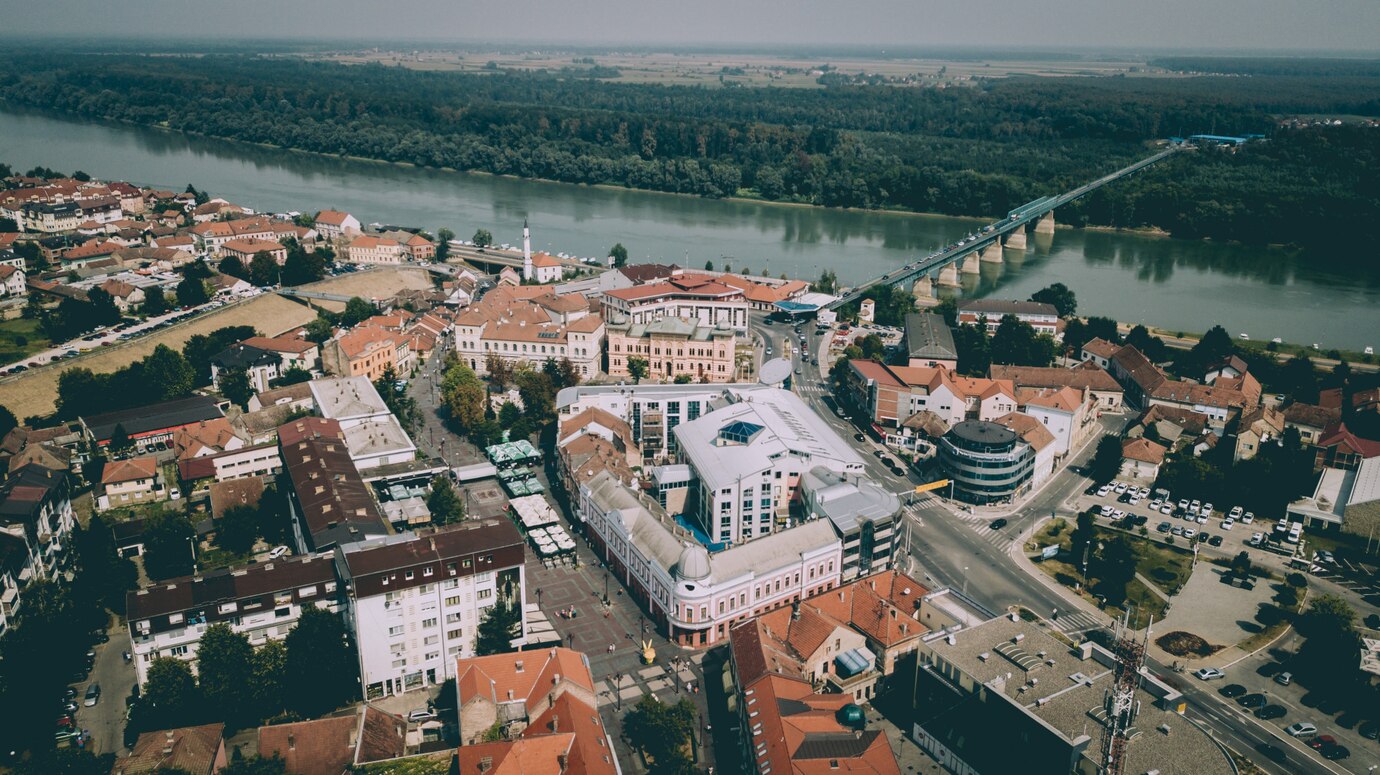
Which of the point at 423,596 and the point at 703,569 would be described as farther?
the point at 703,569

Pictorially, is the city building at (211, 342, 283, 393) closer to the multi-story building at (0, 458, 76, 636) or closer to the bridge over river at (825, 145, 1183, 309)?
the multi-story building at (0, 458, 76, 636)

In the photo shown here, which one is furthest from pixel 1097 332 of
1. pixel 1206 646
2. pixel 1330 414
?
pixel 1206 646

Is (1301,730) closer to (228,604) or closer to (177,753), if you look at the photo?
(177,753)

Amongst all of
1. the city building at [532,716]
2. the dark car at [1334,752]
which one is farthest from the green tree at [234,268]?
the dark car at [1334,752]

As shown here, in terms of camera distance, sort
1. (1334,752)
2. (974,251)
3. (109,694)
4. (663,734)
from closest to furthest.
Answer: (663,734)
(1334,752)
(109,694)
(974,251)

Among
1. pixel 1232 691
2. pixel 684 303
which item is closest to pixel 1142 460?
pixel 1232 691

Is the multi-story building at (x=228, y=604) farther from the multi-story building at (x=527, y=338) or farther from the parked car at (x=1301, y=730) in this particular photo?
the parked car at (x=1301, y=730)
